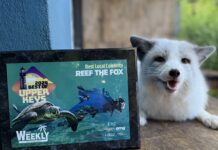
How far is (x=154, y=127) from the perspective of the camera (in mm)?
1757

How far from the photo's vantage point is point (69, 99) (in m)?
1.34

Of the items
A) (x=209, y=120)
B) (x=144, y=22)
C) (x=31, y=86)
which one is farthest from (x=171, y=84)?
(x=144, y=22)

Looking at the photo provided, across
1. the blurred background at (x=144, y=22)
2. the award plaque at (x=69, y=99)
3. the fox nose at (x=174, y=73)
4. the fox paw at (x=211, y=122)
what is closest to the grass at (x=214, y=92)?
the blurred background at (x=144, y=22)

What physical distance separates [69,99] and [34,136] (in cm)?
18

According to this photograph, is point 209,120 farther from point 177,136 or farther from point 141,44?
point 141,44

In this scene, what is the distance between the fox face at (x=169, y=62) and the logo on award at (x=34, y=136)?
0.67 m

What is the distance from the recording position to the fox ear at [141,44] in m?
1.87

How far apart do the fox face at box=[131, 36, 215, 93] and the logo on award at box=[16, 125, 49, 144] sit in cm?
67

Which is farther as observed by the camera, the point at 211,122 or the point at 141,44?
the point at 141,44

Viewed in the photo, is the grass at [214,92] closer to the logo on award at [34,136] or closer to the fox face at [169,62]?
the fox face at [169,62]

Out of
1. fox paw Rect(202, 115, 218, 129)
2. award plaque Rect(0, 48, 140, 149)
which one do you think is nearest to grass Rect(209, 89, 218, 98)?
fox paw Rect(202, 115, 218, 129)

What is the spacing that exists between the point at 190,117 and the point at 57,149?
0.81 metres

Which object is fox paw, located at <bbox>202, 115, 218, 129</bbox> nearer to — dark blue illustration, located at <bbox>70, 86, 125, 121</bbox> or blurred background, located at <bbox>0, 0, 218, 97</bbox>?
dark blue illustration, located at <bbox>70, 86, 125, 121</bbox>

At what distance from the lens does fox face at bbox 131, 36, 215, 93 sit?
5.69 ft
